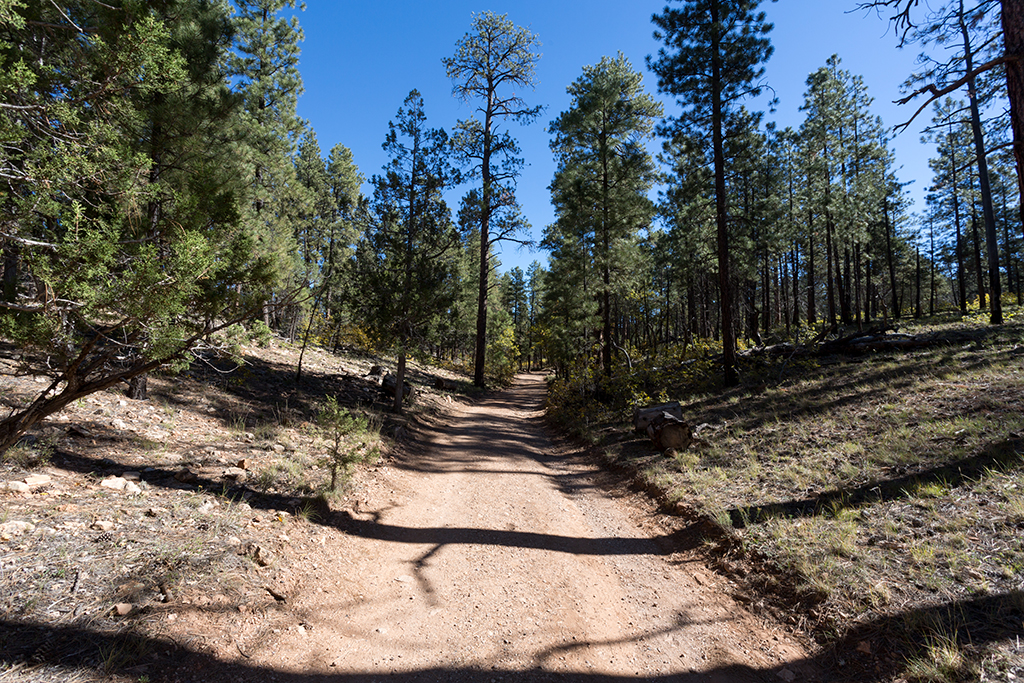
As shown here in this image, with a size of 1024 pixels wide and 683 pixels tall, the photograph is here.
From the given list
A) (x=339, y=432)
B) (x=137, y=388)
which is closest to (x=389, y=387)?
(x=137, y=388)

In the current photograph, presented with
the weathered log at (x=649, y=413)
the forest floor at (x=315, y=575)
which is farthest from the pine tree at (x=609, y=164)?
the forest floor at (x=315, y=575)

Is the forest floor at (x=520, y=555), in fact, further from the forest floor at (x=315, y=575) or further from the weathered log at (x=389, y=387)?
the weathered log at (x=389, y=387)

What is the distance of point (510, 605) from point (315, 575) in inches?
84.4

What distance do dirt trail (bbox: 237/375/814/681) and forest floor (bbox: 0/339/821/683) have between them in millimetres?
22

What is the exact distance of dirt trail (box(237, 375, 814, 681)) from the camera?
127 inches

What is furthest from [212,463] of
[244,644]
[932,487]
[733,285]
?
[733,285]

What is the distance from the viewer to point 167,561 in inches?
146

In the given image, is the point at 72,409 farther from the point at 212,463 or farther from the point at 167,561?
the point at 167,561

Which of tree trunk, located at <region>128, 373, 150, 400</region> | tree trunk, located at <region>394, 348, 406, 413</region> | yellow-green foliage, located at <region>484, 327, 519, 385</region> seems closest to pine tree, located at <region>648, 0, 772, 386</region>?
tree trunk, located at <region>394, 348, 406, 413</region>

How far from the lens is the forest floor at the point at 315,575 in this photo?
120 inches

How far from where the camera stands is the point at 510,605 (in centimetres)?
407

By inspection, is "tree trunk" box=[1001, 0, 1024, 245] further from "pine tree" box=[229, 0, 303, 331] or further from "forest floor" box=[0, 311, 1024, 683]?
"pine tree" box=[229, 0, 303, 331]

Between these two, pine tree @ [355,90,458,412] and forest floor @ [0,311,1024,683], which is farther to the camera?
pine tree @ [355,90,458,412]

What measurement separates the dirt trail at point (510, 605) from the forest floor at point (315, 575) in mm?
22
